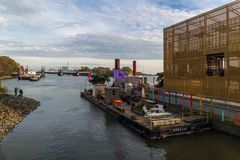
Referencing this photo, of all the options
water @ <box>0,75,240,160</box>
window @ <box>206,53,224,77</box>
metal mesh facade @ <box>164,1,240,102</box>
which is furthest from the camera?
window @ <box>206,53,224,77</box>

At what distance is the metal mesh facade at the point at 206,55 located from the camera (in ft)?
106

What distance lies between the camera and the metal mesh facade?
32406mm

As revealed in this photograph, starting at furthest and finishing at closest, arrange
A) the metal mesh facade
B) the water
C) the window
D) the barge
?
the window < the metal mesh facade < the barge < the water

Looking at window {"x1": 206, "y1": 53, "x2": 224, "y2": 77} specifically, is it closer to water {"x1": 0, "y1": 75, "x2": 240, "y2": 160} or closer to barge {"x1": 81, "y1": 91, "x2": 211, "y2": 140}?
barge {"x1": 81, "y1": 91, "x2": 211, "y2": 140}

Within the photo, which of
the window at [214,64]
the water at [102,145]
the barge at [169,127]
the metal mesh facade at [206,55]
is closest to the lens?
the water at [102,145]

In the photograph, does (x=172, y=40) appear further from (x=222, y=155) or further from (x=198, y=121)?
(x=222, y=155)

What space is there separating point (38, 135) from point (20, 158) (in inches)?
284

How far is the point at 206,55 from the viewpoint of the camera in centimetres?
3812

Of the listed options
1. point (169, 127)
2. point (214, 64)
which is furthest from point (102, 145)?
point (214, 64)

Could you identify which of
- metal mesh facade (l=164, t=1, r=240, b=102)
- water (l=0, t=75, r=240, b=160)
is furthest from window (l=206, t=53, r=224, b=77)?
water (l=0, t=75, r=240, b=160)

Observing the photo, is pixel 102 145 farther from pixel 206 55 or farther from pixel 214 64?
pixel 214 64

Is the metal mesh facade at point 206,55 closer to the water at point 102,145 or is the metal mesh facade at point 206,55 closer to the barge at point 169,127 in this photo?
the barge at point 169,127

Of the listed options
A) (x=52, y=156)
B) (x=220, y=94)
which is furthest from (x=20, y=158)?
(x=220, y=94)

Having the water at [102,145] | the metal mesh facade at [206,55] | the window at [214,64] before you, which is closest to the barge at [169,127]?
the water at [102,145]
